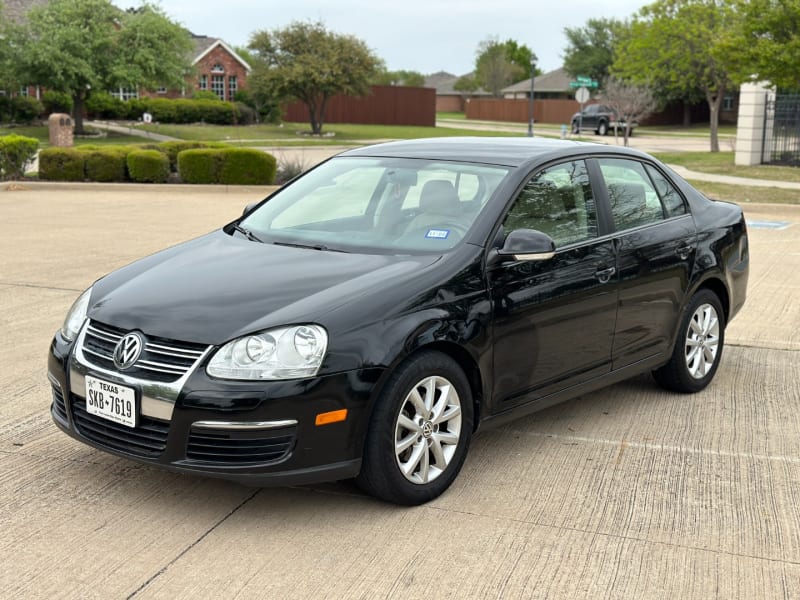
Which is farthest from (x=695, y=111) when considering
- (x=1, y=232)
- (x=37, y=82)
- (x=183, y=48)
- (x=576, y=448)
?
(x=576, y=448)

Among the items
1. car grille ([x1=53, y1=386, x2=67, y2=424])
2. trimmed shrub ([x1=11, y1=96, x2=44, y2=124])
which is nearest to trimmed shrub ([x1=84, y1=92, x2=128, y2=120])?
trimmed shrub ([x1=11, y1=96, x2=44, y2=124])

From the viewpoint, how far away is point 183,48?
146ft

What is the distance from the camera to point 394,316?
4184 millimetres

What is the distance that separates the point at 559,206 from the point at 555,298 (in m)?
0.58

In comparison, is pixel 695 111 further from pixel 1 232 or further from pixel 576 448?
pixel 576 448

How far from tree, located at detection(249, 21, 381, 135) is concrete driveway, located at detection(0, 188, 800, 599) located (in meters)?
41.6

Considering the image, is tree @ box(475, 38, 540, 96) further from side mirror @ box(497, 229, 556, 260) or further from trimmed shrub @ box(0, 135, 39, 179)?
side mirror @ box(497, 229, 556, 260)

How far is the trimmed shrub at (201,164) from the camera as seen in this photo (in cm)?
1961

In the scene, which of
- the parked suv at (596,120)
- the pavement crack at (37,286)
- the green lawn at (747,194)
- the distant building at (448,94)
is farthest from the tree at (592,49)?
the pavement crack at (37,286)

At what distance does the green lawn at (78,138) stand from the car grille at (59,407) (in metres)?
33.8

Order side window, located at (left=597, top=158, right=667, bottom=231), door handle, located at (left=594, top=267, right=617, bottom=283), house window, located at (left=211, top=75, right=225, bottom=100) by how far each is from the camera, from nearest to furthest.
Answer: door handle, located at (left=594, top=267, right=617, bottom=283)
side window, located at (left=597, top=158, right=667, bottom=231)
house window, located at (left=211, top=75, right=225, bottom=100)

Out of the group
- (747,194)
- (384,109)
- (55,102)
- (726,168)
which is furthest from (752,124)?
(384,109)

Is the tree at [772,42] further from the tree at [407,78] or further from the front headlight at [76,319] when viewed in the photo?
the tree at [407,78]

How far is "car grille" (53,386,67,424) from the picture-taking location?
450 centimetres
